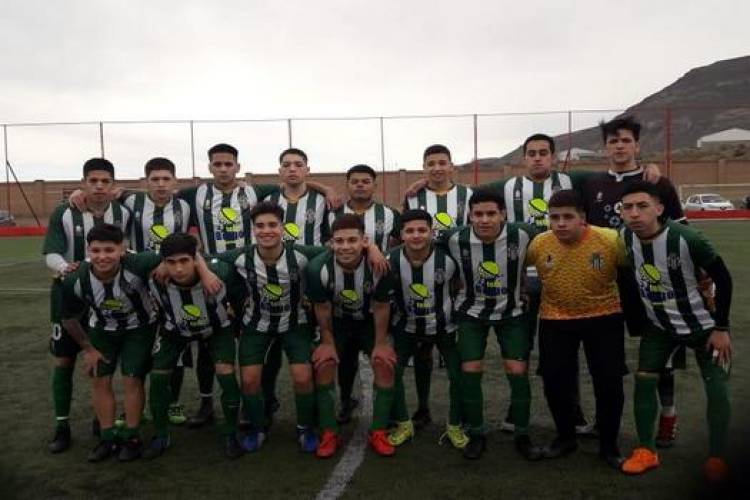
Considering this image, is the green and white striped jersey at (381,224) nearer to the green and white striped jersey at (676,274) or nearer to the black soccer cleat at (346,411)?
the black soccer cleat at (346,411)

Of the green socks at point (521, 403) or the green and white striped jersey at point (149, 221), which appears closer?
the green socks at point (521, 403)

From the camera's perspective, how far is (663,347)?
332 centimetres

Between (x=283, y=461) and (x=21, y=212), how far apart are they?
30351 millimetres

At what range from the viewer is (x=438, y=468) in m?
3.34

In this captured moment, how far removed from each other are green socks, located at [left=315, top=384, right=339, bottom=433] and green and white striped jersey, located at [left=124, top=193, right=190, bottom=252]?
1.56m

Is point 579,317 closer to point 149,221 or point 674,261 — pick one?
point 674,261

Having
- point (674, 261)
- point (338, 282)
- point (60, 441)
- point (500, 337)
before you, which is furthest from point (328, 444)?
point (674, 261)

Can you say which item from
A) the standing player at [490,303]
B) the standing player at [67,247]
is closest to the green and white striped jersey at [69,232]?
the standing player at [67,247]

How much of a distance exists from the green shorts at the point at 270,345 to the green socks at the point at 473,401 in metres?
0.92

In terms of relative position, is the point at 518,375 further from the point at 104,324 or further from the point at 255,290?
the point at 104,324

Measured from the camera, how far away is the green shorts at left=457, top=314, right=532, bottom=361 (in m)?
3.60

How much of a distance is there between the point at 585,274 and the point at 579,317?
23 centimetres

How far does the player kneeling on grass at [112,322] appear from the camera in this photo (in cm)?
362

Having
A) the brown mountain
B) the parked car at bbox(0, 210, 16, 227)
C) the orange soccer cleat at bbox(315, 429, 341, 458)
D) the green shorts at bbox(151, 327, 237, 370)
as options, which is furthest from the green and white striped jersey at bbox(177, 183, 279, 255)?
the brown mountain
